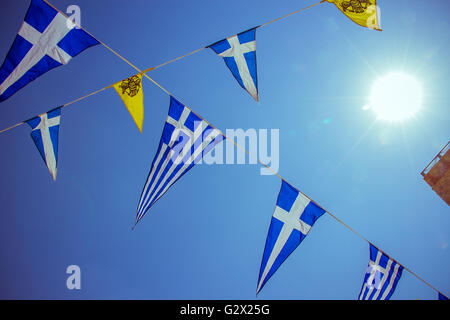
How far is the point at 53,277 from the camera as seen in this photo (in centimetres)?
652

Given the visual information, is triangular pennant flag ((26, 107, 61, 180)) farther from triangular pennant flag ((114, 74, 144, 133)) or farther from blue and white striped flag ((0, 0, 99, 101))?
triangular pennant flag ((114, 74, 144, 133))

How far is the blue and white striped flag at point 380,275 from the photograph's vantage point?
399cm

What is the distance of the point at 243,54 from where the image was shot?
3863mm

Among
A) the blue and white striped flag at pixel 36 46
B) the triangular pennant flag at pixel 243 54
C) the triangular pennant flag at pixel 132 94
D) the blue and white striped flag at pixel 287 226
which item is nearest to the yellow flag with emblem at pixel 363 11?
the triangular pennant flag at pixel 243 54

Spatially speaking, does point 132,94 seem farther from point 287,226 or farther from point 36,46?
point 287,226

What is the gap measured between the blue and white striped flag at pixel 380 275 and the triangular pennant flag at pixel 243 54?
351 centimetres

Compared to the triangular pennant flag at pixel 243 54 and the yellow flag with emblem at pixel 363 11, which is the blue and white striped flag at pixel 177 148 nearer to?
the triangular pennant flag at pixel 243 54

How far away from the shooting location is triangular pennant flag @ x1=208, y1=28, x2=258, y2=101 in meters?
3.85

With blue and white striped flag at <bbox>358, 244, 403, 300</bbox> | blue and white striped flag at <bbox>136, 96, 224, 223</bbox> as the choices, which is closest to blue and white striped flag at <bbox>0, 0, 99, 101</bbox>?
blue and white striped flag at <bbox>136, 96, 224, 223</bbox>

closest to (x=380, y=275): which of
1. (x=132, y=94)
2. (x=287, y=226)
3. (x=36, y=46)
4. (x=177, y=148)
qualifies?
(x=287, y=226)
